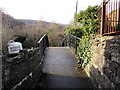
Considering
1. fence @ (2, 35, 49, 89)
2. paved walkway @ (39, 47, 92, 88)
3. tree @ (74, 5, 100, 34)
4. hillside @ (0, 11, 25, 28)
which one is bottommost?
paved walkway @ (39, 47, 92, 88)

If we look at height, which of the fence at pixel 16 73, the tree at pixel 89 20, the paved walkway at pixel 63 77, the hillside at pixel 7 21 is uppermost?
the hillside at pixel 7 21

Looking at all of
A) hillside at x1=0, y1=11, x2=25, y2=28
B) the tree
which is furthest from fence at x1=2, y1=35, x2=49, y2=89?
hillside at x1=0, y1=11, x2=25, y2=28

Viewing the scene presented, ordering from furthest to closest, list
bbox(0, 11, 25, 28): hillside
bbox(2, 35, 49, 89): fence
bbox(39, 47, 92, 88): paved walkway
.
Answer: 1. bbox(0, 11, 25, 28): hillside
2. bbox(39, 47, 92, 88): paved walkway
3. bbox(2, 35, 49, 89): fence

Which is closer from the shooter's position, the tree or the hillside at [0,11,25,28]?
the tree

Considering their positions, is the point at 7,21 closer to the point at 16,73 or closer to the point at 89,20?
the point at 89,20

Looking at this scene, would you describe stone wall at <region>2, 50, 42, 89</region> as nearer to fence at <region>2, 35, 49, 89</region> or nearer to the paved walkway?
fence at <region>2, 35, 49, 89</region>

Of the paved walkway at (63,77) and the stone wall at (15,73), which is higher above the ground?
the stone wall at (15,73)

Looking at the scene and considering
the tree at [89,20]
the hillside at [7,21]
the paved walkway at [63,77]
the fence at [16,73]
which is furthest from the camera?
the hillside at [7,21]

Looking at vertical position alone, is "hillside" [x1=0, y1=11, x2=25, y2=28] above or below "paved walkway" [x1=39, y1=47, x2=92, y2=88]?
above

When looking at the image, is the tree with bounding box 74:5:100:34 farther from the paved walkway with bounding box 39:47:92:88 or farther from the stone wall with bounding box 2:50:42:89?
the stone wall with bounding box 2:50:42:89

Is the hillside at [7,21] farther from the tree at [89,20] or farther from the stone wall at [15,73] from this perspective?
the stone wall at [15,73]

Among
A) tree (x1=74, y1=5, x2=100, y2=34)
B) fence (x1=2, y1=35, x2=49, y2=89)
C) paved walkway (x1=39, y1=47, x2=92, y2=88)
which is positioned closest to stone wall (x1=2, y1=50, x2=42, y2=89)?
fence (x1=2, y1=35, x2=49, y2=89)

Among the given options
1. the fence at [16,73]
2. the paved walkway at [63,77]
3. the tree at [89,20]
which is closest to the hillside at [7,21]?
the tree at [89,20]

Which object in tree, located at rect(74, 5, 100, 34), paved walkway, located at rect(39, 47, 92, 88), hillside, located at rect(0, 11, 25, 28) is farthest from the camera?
hillside, located at rect(0, 11, 25, 28)
